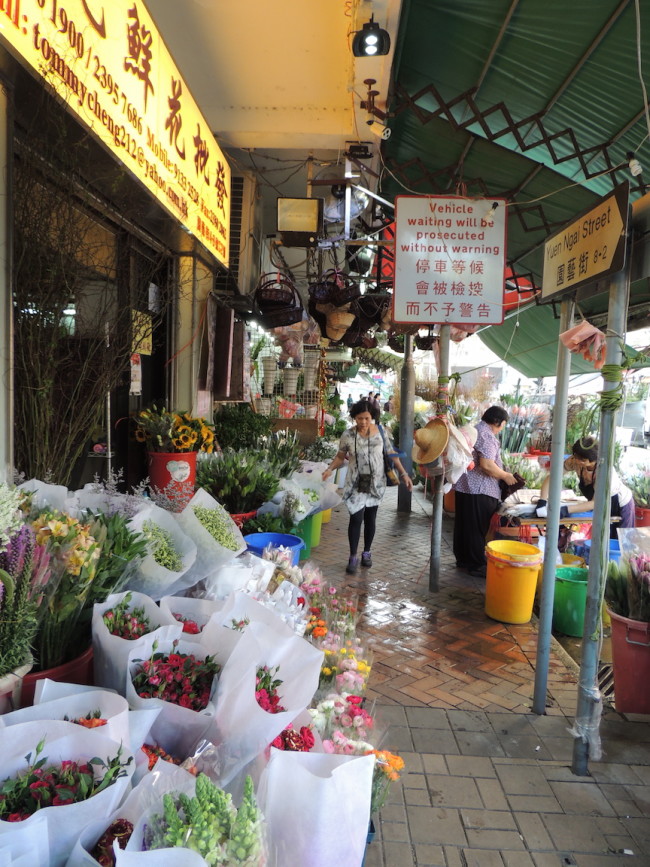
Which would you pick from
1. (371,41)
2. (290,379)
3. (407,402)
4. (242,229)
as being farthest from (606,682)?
(290,379)

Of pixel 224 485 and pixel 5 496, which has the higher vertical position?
pixel 5 496

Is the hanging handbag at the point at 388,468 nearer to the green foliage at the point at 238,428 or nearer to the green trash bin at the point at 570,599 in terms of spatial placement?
the green foliage at the point at 238,428

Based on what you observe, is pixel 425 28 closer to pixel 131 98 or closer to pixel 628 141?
pixel 628 141

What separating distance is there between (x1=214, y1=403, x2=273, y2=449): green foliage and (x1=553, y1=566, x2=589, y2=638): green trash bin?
12.8ft

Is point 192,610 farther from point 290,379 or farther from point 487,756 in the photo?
point 290,379

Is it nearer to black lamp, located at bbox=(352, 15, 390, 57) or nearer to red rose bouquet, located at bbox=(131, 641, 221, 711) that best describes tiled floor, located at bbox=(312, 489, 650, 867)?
red rose bouquet, located at bbox=(131, 641, 221, 711)

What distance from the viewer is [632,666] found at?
3420 millimetres

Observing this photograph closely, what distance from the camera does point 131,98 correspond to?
132 inches

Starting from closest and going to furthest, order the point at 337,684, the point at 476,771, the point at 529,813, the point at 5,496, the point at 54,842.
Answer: the point at 54,842, the point at 5,496, the point at 337,684, the point at 529,813, the point at 476,771

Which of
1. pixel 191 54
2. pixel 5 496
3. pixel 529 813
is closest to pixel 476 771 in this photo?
pixel 529 813

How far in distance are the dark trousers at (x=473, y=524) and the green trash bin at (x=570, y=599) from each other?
1393 millimetres

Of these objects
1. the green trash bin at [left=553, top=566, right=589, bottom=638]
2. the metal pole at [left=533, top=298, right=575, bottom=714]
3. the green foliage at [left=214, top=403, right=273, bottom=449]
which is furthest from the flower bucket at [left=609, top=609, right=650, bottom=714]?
the green foliage at [left=214, top=403, right=273, bottom=449]

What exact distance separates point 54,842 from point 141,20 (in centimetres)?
407

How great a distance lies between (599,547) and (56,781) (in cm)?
261
